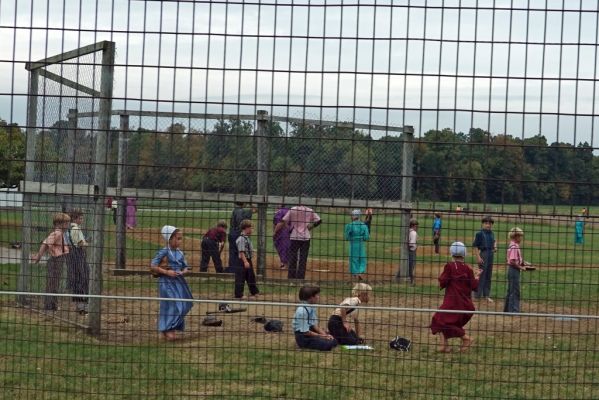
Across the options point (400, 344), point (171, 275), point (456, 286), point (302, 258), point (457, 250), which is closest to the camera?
point (400, 344)

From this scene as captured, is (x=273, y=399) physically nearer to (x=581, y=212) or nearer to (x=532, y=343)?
(x=581, y=212)

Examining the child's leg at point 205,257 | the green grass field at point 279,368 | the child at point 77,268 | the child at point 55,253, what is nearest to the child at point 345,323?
the green grass field at point 279,368

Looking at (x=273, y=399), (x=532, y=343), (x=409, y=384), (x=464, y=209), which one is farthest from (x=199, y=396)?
(x=532, y=343)

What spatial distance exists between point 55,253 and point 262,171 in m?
4.67

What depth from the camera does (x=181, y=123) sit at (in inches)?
351

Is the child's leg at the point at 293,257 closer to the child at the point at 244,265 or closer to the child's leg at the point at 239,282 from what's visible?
the child at the point at 244,265

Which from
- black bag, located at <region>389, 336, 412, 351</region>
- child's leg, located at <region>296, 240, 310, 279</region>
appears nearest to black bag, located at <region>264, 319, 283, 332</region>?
child's leg, located at <region>296, 240, 310, 279</region>

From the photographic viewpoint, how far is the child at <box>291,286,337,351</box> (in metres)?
10.3

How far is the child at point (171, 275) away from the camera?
1055 cm

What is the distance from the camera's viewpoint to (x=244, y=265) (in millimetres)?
13219

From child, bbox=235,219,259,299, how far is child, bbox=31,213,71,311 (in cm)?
203

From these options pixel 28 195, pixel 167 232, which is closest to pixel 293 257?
pixel 167 232

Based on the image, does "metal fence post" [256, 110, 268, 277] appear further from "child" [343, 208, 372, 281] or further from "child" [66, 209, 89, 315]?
"child" [66, 209, 89, 315]

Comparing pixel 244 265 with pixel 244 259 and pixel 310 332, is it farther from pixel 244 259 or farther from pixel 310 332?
pixel 310 332
